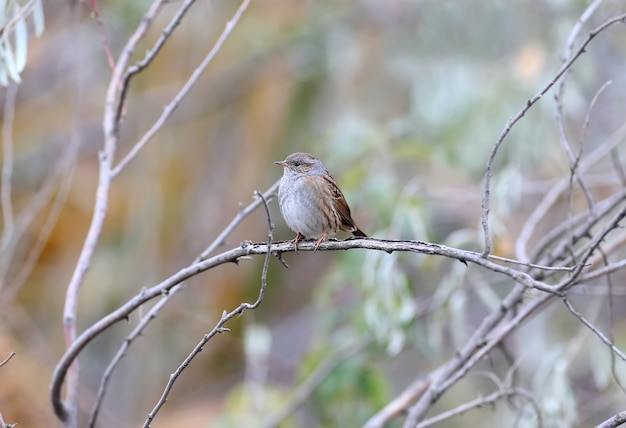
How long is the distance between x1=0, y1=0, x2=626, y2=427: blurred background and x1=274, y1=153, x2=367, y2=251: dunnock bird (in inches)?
26.2

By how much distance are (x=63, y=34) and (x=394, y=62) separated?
3.90m

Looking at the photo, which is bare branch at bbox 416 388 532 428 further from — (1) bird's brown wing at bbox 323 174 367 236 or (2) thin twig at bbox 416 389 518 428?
(1) bird's brown wing at bbox 323 174 367 236

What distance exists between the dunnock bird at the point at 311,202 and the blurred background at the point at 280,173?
0.66m

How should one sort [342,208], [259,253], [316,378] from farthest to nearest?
[316,378]
[342,208]
[259,253]

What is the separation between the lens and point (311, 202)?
15.2ft

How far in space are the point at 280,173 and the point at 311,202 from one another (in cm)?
404

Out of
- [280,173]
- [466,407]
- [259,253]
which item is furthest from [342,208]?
[280,173]

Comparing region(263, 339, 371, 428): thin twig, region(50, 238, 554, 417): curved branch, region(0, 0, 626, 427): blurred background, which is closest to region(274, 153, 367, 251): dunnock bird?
region(0, 0, 626, 427): blurred background

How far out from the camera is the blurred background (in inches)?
238

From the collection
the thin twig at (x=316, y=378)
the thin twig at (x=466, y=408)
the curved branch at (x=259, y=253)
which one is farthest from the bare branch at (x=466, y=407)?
the thin twig at (x=316, y=378)

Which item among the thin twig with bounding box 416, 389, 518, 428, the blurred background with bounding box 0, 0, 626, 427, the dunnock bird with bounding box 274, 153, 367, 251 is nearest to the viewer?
the thin twig with bounding box 416, 389, 518, 428

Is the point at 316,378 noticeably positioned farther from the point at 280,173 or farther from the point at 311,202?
the point at 280,173

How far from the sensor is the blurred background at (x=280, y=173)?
6055 millimetres

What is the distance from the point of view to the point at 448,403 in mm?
8359
